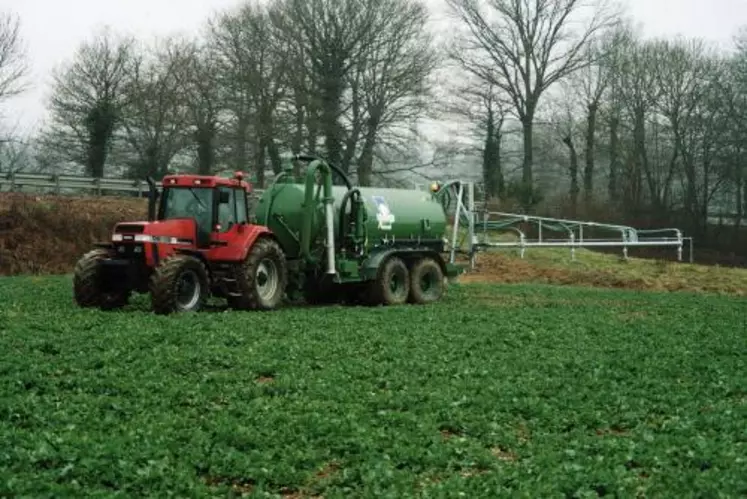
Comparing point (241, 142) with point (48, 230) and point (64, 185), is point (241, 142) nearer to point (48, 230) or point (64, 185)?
point (64, 185)

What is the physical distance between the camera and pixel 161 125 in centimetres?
5403

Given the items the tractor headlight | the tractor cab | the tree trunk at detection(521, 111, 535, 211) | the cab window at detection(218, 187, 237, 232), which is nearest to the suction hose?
the cab window at detection(218, 187, 237, 232)

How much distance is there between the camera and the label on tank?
21312 mm

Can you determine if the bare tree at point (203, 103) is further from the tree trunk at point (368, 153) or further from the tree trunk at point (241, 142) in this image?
the tree trunk at point (368, 153)

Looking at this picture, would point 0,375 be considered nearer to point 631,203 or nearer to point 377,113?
point 377,113

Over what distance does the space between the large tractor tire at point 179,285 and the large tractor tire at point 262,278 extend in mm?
811

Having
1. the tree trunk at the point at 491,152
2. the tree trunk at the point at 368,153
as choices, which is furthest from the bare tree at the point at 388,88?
the tree trunk at the point at 491,152

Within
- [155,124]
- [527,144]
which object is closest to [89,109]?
[155,124]

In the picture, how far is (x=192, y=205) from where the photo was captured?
1769cm

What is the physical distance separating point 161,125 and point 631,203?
3089cm

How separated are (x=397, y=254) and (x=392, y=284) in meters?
0.77

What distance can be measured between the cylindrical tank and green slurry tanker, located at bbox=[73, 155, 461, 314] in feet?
0.09

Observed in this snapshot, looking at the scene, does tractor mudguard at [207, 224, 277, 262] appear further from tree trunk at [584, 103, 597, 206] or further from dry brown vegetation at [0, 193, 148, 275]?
tree trunk at [584, 103, 597, 206]

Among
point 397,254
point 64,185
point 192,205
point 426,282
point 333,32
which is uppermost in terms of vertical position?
point 333,32
